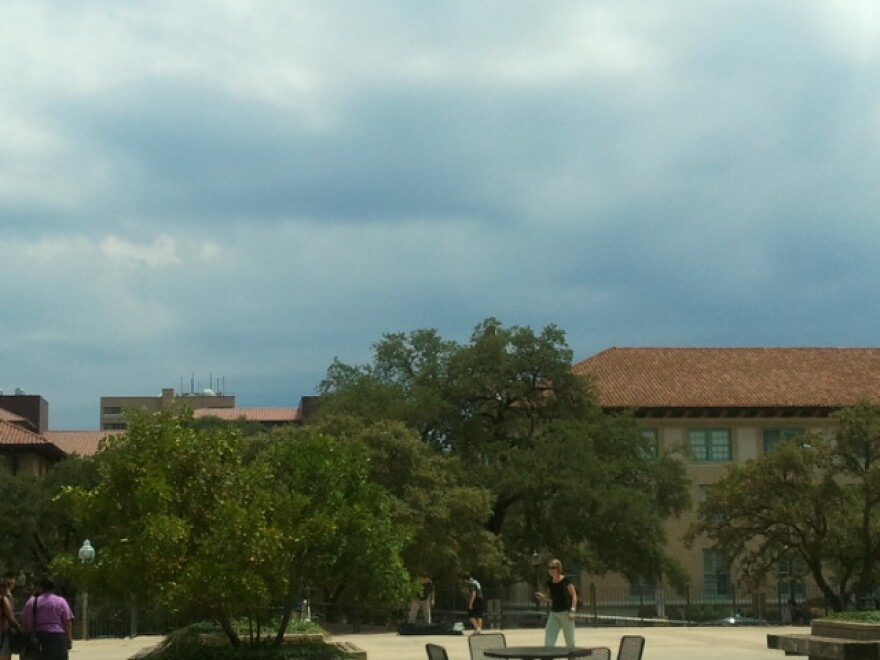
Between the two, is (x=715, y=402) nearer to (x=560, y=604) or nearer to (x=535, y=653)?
(x=560, y=604)

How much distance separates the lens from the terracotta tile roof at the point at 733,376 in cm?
6806

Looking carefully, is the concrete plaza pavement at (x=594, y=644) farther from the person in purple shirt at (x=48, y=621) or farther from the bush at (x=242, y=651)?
the person in purple shirt at (x=48, y=621)

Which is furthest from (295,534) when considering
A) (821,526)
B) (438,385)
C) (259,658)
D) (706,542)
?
(706,542)

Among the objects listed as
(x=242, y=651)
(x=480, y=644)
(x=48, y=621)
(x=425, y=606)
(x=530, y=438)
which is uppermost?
(x=530, y=438)

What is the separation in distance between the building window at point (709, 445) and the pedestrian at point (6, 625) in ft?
178

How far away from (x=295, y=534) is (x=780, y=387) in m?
55.4

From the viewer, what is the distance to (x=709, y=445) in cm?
6888

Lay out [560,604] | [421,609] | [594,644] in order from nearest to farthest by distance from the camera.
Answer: [560,604] → [594,644] → [421,609]

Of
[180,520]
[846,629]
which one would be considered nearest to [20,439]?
[180,520]

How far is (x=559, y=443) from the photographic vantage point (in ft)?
169

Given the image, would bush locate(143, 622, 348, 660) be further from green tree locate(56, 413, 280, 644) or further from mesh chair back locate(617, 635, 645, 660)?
mesh chair back locate(617, 635, 645, 660)

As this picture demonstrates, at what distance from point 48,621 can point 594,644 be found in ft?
51.0

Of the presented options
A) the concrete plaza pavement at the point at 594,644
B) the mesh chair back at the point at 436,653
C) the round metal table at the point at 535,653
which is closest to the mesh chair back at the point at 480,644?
the round metal table at the point at 535,653

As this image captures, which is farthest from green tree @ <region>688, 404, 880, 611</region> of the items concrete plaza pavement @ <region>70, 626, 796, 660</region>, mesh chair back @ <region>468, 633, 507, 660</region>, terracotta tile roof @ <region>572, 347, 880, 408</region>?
mesh chair back @ <region>468, 633, 507, 660</region>
